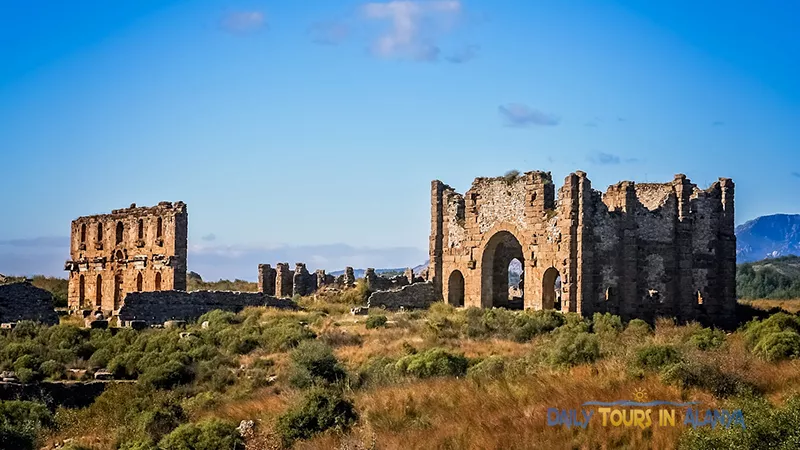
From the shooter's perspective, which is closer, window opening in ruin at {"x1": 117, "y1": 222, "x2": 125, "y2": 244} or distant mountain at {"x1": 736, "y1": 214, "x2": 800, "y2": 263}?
window opening in ruin at {"x1": 117, "y1": 222, "x2": 125, "y2": 244}

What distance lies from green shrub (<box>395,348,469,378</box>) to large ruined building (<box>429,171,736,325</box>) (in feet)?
30.6

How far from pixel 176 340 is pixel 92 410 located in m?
5.67

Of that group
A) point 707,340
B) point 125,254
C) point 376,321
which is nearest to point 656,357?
point 707,340

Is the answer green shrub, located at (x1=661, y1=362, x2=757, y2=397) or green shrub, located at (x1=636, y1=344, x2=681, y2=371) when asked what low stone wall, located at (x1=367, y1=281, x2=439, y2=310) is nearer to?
green shrub, located at (x1=636, y1=344, x2=681, y2=371)

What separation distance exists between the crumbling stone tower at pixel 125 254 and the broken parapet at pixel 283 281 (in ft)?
23.0

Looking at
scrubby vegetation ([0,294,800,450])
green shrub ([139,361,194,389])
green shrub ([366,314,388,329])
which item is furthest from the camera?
green shrub ([366,314,388,329])

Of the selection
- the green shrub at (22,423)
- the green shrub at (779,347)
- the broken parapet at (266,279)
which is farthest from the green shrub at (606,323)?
the broken parapet at (266,279)

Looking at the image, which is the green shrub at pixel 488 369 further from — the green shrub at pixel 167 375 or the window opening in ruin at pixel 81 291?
the window opening in ruin at pixel 81 291

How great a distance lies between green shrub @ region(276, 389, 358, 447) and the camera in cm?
1548

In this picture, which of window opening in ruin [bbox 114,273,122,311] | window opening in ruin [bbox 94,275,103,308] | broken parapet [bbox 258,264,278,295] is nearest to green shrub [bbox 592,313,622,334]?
broken parapet [bbox 258,264,278,295]

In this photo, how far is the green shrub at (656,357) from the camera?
597 inches

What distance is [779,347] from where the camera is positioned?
1809 centimetres

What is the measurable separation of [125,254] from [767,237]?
580 ft

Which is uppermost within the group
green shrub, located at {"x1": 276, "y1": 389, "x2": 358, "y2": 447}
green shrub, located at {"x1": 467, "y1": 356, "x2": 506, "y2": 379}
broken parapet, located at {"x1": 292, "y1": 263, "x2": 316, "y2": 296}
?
broken parapet, located at {"x1": 292, "y1": 263, "x2": 316, "y2": 296}
